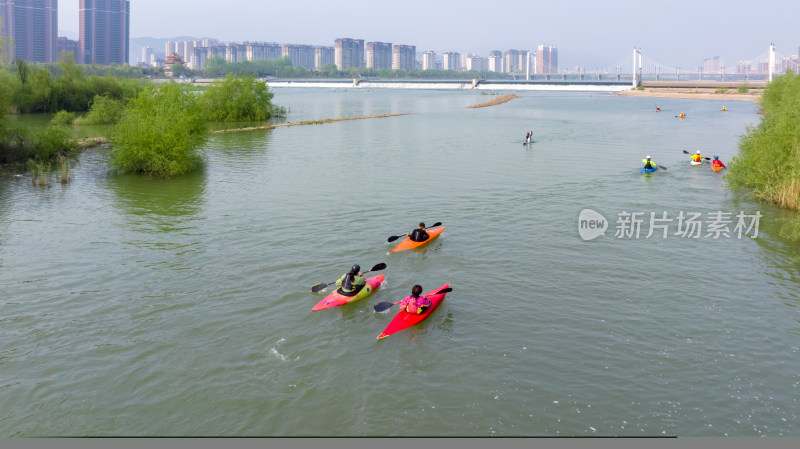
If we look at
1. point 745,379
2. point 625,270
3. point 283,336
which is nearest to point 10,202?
point 283,336

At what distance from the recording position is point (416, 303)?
14.8 m

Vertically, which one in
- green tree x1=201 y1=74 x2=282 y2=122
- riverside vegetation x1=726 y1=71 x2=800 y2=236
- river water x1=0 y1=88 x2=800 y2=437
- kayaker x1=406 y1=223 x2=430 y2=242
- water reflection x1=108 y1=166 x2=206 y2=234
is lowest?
river water x1=0 y1=88 x2=800 y2=437

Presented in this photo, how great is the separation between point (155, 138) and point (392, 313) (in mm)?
23678

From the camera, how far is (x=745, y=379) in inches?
482

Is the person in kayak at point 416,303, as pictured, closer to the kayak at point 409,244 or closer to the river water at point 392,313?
the river water at point 392,313

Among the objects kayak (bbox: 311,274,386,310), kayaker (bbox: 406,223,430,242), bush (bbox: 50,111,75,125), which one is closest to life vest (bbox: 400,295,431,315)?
kayak (bbox: 311,274,386,310)

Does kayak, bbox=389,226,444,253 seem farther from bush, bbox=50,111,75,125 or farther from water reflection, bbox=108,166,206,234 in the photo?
bush, bbox=50,111,75,125

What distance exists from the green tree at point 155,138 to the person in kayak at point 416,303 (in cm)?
2323

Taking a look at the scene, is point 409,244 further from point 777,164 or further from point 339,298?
point 777,164

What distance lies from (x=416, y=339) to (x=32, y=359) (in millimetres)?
8202

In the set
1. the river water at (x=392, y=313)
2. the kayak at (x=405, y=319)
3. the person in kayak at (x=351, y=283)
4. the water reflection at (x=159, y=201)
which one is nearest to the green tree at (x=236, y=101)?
the water reflection at (x=159, y=201)

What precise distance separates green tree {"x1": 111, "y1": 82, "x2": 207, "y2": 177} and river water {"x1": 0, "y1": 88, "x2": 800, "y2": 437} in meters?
3.35

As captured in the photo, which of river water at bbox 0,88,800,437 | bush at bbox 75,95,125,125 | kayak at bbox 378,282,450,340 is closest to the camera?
river water at bbox 0,88,800,437

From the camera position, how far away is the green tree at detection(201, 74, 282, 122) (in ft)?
231
